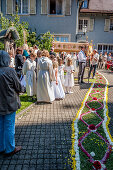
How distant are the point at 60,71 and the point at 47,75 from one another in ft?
5.81

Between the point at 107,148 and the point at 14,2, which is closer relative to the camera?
the point at 107,148

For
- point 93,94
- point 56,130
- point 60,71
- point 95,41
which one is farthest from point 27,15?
point 56,130

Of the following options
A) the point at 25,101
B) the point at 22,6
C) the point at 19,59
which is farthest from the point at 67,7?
the point at 25,101

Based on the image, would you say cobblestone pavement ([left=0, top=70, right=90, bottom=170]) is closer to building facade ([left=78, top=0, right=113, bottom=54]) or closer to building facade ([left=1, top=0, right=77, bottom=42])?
building facade ([left=1, top=0, right=77, bottom=42])

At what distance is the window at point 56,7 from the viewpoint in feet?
60.7

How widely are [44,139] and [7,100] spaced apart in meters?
1.54

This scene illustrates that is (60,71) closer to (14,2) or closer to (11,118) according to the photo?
(11,118)

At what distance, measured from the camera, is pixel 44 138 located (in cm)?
422

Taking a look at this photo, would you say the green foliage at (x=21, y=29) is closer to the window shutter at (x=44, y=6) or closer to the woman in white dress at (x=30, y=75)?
the window shutter at (x=44, y=6)

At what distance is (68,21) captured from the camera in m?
18.8

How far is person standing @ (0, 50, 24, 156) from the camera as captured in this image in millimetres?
3139

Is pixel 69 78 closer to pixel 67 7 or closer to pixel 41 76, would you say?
pixel 41 76

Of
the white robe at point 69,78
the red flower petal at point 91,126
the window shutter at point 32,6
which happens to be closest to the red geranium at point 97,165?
the red flower petal at point 91,126

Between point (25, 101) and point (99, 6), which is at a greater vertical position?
point (99, 6)
